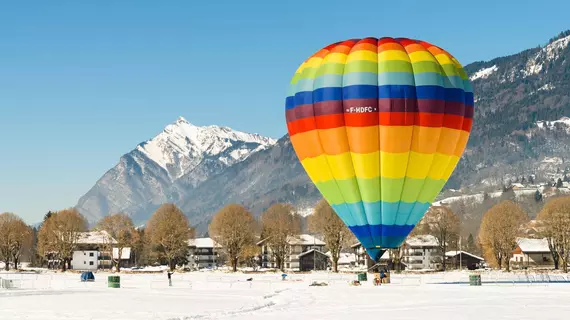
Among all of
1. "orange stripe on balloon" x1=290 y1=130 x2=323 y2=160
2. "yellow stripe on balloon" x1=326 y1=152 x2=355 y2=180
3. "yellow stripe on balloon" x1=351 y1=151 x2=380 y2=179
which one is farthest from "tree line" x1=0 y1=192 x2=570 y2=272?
"yellow stripe on balloon" x1=351 y1=151 x2=380 y2=179

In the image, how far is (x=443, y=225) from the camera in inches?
5659

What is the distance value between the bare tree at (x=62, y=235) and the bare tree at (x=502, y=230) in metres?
83.4

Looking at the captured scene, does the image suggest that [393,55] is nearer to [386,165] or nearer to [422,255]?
[386,165]

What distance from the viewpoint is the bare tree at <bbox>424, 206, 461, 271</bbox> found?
144 m

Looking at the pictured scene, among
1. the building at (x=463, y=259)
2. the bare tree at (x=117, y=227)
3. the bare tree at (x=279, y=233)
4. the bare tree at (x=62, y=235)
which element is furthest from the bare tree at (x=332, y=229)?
the building at (x=463, y=259)

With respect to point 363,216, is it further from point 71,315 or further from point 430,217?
point 430,217

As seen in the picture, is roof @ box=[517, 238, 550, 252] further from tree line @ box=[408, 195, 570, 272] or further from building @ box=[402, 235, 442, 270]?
tree line @ box=[408, 195, 570, 272]

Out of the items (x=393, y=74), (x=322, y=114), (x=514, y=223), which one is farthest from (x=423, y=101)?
(x=514, y=223)

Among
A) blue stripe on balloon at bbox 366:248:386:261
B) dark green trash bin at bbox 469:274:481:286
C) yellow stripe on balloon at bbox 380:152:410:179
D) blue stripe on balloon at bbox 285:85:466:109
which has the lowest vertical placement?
dark green trash bin at bbox 469:274:481:286

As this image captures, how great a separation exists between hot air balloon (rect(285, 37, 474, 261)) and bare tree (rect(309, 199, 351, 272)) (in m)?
68.3

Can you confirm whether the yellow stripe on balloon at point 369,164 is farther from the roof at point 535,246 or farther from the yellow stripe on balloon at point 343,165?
the roof at point 535,246

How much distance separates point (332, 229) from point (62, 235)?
6027 cm

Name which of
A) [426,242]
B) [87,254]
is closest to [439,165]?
[426,242]

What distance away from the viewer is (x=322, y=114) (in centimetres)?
6291
